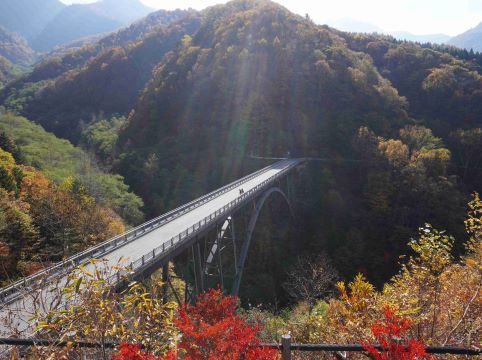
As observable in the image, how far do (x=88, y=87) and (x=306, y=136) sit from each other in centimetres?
7570

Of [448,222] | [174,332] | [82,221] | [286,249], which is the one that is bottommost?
[286,249]

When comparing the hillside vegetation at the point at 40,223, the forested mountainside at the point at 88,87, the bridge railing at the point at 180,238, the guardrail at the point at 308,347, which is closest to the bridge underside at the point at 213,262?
the bridge railing at the point at 180,238

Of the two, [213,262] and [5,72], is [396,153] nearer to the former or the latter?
[213,262]

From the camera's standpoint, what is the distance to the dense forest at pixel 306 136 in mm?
44719

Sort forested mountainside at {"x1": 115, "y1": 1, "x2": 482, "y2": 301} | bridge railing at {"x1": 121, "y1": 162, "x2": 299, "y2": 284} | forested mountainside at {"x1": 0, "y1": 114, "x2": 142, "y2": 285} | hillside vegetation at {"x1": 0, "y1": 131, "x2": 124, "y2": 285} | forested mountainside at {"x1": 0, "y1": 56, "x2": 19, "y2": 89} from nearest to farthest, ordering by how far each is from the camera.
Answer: bridge railing at {"x1": 121, "y1": 162, "x2": 299, "y2": 284}
hillside vegetation at {"x1": 0, "y1": 131, "x2": 124, "y2": 285}
forested mountainside at {"x1": 0, "y1": 114, "x2": 142, "y2": 285}
forested mountainside at {"x1": 115, "y1": 1, "x2": 482, "y2": 301}
forested mountainside at {"x1": 0, "y1": 56, "x2": 19, "y2": 89}

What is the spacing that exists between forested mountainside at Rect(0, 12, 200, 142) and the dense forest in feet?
4.06

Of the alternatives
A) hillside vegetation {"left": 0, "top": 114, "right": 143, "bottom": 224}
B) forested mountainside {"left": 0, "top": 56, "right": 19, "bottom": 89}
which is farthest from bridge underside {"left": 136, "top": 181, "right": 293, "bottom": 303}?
forested mountainside {"left": 0, "top": 56, "right": 19, "bottom": 89}

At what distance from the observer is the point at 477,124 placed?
210 feet

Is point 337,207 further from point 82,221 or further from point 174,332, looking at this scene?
point 174,332

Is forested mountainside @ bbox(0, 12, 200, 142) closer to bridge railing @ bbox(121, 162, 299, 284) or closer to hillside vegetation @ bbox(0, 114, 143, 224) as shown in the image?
hillside vegetation @ bbox(0, 114, 143, 224)

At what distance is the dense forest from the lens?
44.7 m

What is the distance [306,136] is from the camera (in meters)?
60.2

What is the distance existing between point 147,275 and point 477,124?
7056cm

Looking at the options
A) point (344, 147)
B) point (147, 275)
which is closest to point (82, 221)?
point (147, 275)
